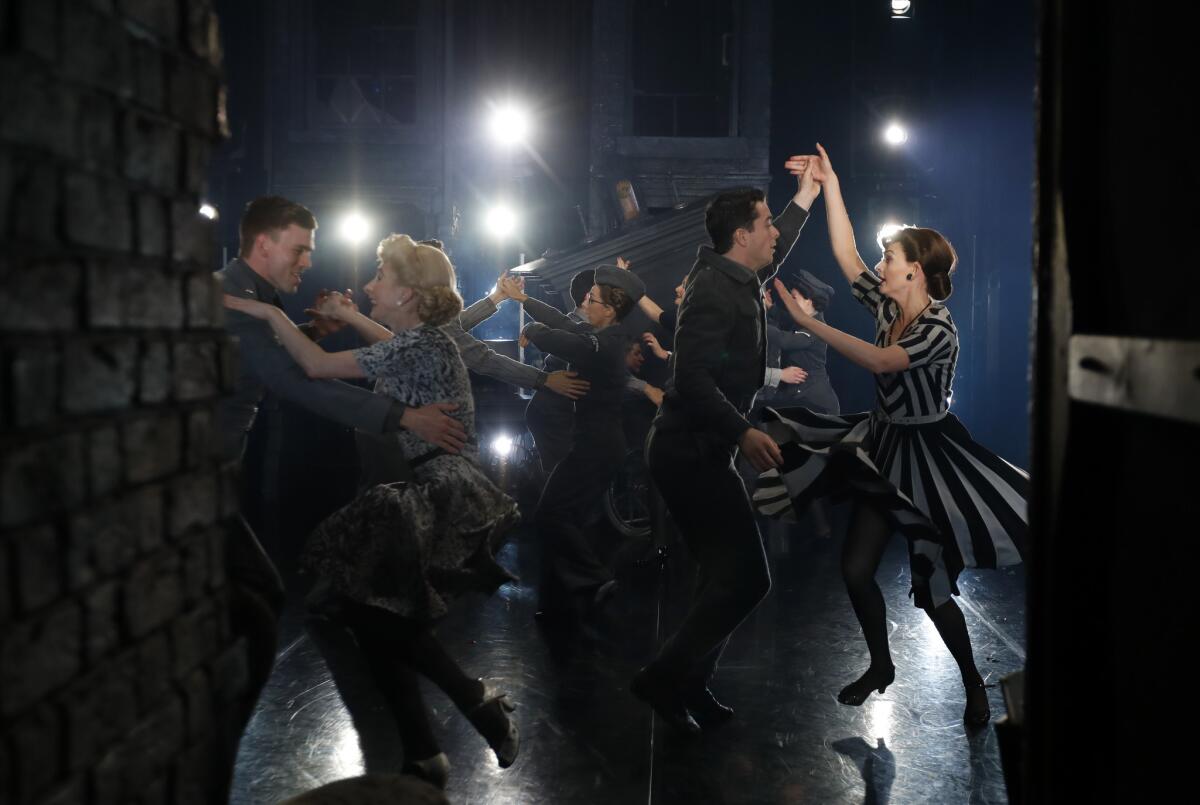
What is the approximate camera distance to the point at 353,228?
16062 millimetres

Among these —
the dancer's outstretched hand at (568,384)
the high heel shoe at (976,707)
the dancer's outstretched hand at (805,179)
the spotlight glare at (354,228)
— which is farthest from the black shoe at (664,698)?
the spotlight glare at (354,228)

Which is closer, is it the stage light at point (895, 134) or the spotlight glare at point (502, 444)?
the spotlight glare at point (502, 444)

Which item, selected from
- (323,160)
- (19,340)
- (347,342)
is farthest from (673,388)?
(323,160)

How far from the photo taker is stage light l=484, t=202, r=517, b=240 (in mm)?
17078

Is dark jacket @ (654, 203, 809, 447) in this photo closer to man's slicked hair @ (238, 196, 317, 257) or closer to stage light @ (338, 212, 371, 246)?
man's slicked hair @ (238, 196, 317, 257)

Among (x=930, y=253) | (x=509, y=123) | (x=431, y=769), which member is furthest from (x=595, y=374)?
(x=509, y=123)

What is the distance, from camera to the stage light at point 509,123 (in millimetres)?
16703

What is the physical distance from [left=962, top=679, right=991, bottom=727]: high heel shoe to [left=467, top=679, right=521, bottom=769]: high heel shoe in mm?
1976

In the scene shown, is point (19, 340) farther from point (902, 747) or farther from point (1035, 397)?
point (902, 747)

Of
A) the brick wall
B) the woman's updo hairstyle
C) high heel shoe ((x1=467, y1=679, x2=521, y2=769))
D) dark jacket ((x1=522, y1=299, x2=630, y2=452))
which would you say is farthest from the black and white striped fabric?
the brick wall

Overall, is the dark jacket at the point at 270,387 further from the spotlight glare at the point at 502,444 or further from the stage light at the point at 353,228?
the stage light at the point at 353,228

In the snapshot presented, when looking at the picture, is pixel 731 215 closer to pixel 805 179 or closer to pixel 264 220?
pixel 805 179

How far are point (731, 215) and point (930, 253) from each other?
39.5 inches

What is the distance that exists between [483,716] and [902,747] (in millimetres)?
1720
